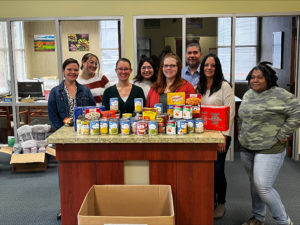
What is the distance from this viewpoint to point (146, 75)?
3.03 meters

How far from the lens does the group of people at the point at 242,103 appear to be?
2.29 m

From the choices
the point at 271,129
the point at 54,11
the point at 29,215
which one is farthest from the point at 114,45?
the point at 271,129

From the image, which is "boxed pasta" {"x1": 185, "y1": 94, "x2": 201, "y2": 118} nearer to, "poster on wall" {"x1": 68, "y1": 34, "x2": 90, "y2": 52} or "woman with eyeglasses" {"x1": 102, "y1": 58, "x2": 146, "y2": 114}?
"woman with eyeglasses" {"x1": 102, "y1": 58, "x2": 146, "y2": 114}

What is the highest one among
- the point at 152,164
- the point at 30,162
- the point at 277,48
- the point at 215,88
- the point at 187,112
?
the point at 277,48

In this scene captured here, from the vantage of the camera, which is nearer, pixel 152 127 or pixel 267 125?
pixel 152 127

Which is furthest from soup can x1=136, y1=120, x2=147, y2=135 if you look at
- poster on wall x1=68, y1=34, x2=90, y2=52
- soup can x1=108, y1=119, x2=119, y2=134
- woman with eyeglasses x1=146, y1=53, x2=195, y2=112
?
poster on wall x1=68, y1=34, x2=90, y2=52

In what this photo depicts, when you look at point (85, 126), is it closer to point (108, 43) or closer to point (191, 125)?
point (191, 125)

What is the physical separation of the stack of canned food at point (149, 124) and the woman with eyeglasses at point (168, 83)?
386 mm

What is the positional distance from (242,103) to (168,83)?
58 centimetres

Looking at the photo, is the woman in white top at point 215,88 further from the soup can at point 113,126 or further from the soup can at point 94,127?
the soup can at point 94,127

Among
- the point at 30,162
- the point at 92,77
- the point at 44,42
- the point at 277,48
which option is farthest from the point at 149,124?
the point at 277,48

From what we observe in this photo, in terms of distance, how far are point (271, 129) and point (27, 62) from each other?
5.33 metres

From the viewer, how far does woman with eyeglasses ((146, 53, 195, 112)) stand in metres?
2.48

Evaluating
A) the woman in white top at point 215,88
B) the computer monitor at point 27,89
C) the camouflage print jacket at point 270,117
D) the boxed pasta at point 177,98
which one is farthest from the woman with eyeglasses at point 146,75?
the computer monitor at point 27,89
